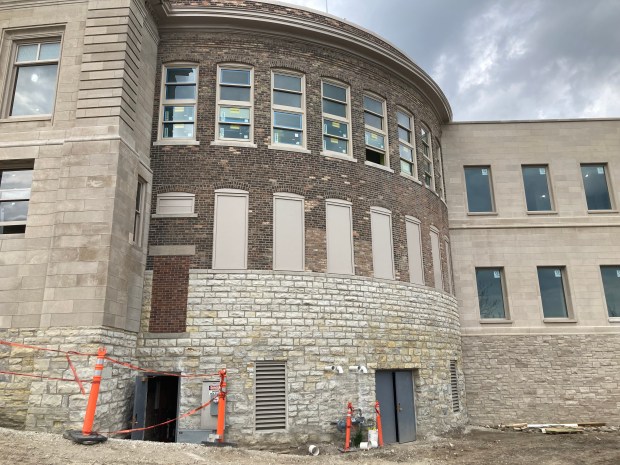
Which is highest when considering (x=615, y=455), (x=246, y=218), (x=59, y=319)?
(x=246, y=218)

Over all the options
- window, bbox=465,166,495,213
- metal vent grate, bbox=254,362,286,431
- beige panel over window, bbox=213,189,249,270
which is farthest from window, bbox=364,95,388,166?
metal vent grate, bbox=254,362,286,431

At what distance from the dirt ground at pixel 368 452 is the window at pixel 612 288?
531 cm

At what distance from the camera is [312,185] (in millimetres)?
14648

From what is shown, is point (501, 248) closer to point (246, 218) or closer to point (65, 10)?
point (246, 218)

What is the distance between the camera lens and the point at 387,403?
14180 mm

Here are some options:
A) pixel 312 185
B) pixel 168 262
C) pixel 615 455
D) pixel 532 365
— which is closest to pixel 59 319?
pixel 168 262

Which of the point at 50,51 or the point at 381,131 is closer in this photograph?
the point at 50,51

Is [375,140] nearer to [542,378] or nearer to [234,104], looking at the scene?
[234,104]

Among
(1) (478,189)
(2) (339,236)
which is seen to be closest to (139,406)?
(2) (339,236)

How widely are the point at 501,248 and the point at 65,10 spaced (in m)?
17.0

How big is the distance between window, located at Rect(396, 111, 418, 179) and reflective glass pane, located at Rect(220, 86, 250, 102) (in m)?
5.54

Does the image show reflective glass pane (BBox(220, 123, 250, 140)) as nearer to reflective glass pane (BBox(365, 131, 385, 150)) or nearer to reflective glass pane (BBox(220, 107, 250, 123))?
reflective glass pane (BBox(220, 107, 250, 123))

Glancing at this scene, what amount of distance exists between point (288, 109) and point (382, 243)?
496cm

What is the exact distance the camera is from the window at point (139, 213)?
1310cm
